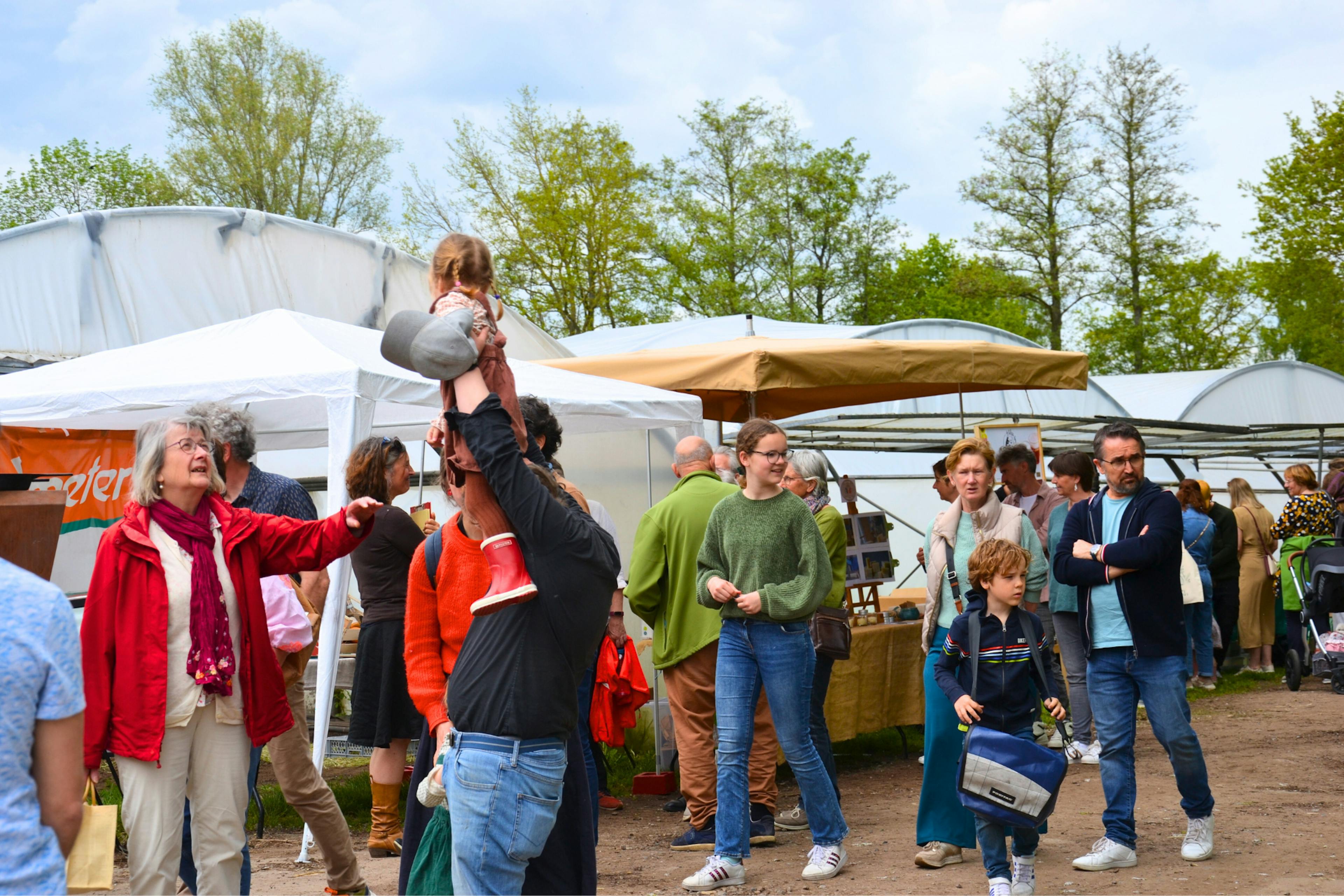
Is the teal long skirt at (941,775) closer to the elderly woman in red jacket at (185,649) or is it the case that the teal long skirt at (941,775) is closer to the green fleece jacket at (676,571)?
the green fleece jacket at (676,571)

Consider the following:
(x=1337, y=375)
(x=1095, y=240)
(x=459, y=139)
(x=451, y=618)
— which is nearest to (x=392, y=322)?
(x=451, y=618)

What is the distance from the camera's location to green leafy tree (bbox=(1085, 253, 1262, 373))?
94.0 ft

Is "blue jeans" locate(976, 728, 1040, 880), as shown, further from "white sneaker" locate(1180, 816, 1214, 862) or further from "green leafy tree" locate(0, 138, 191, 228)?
"green leafy tree" locate(0, 138, 191, 228)

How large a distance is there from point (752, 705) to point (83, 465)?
5.02m

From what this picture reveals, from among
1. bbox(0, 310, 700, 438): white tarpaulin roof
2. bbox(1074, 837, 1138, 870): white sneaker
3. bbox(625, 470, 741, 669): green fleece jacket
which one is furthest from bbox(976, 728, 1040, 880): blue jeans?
bbox(0, 310, 700, 438): white tarpaulin roof

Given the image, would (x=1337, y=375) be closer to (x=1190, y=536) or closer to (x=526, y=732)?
(x=1190, y=536)

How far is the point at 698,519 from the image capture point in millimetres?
5809

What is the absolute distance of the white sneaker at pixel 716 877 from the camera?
5.02 metres

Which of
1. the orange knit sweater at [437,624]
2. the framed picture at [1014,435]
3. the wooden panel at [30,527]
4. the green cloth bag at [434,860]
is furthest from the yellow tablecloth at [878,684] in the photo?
the wooden panel at [30,527]

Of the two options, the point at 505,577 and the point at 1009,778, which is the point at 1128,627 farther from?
the point at 505,577

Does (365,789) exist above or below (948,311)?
below

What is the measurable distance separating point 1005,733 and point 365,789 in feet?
14.0

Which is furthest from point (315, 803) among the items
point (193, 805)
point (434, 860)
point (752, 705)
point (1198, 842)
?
point (1198, 842)

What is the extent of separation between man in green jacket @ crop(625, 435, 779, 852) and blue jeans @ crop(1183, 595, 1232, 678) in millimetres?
3545
